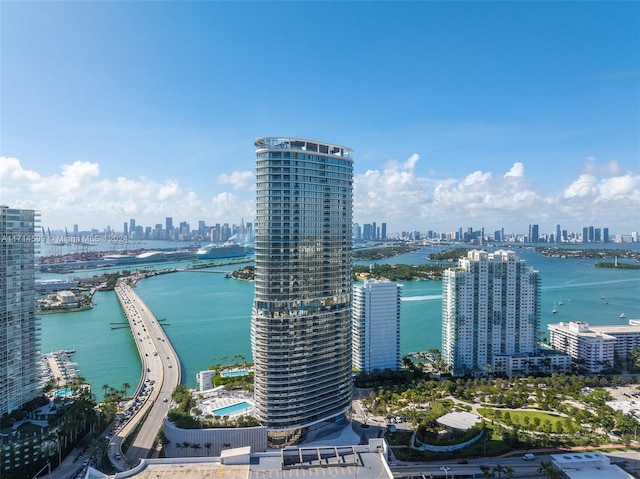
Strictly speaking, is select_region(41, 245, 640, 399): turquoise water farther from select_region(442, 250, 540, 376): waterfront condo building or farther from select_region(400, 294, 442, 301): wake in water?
select_region(442, 250, 540, 376): waterfront condo building

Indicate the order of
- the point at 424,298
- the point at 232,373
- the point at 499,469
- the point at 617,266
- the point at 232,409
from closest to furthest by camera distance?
1. the point at 499,469
2. the point at 232,409
3. the point at 232,373
4. the point at 424,298
5. the point at 617,266

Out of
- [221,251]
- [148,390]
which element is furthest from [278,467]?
[221,251]

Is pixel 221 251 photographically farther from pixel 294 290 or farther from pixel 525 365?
pixel 294 290

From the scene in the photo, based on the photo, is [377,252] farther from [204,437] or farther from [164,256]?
[204,437]

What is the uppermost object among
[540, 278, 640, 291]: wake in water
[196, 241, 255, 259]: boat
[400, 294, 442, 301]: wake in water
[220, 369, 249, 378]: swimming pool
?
[196, 241, 255, 259]: boat

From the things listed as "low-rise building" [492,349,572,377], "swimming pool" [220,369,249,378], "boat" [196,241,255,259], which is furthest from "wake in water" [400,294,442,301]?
"boat" [196,241,255,259]

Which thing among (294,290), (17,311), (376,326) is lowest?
(376,326)

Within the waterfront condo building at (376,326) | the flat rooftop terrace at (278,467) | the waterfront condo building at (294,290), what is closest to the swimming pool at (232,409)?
the waterfront condo building at (294,290)
